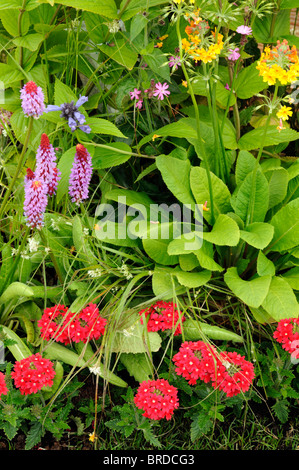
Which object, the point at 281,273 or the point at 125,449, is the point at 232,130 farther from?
the point at 125,449

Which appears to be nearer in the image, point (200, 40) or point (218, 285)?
point (200, 40)

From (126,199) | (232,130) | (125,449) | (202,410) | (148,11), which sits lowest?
(125,449)

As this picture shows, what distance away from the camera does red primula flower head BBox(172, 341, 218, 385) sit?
1818 millimetres

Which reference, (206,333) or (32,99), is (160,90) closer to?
(32,99)

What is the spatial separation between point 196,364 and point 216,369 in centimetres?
7

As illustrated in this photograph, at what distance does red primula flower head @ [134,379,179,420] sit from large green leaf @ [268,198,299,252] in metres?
0.75

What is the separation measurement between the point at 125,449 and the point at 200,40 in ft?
4.59

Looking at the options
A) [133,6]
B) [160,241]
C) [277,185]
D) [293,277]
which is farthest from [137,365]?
[133,6]

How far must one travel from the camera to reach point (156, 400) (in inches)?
68.6

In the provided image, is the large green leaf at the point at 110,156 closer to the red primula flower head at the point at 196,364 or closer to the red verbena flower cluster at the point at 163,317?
the red verbena flower cluster at the point at 163,317

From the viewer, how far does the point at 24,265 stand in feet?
7.21

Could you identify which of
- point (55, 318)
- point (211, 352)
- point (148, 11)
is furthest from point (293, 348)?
point (148, 11)

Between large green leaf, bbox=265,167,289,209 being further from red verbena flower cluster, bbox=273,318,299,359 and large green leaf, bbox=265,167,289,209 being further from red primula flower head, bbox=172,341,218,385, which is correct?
red primula flower head, bbox=172,341,218,385

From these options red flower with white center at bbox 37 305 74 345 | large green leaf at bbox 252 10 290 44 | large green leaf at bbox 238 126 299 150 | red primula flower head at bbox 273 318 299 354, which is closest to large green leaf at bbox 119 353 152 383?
red flower with white center at bbox 37 305 74 345
